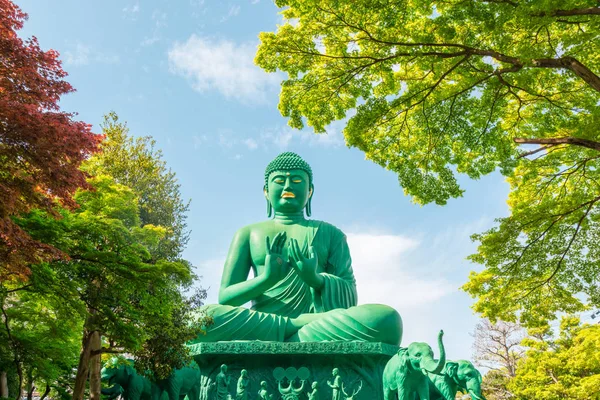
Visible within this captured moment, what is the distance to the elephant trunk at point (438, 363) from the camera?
5793 millimetres

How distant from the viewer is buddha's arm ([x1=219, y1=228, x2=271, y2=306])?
339 inches

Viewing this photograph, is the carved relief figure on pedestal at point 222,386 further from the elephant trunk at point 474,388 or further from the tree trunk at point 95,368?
the tree trunk at point 95,368

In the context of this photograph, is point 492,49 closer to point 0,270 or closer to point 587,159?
point 587,159

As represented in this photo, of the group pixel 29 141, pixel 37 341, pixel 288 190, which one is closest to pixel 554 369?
pixel 288 190

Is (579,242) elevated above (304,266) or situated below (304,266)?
above

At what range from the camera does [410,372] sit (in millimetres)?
6469

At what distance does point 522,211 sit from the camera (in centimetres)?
1030

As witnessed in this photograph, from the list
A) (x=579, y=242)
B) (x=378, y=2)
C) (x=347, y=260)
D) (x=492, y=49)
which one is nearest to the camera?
(x=378, y=2)

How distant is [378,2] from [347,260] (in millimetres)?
4502

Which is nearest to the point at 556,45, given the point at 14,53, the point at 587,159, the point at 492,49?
the point at 492,49

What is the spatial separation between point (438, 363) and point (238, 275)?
15.4 ft

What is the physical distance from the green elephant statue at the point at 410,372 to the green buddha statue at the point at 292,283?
107cm

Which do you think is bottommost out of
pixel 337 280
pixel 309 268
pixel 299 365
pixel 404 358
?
pixel 404 358

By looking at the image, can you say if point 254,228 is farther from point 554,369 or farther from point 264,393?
point 554,369
